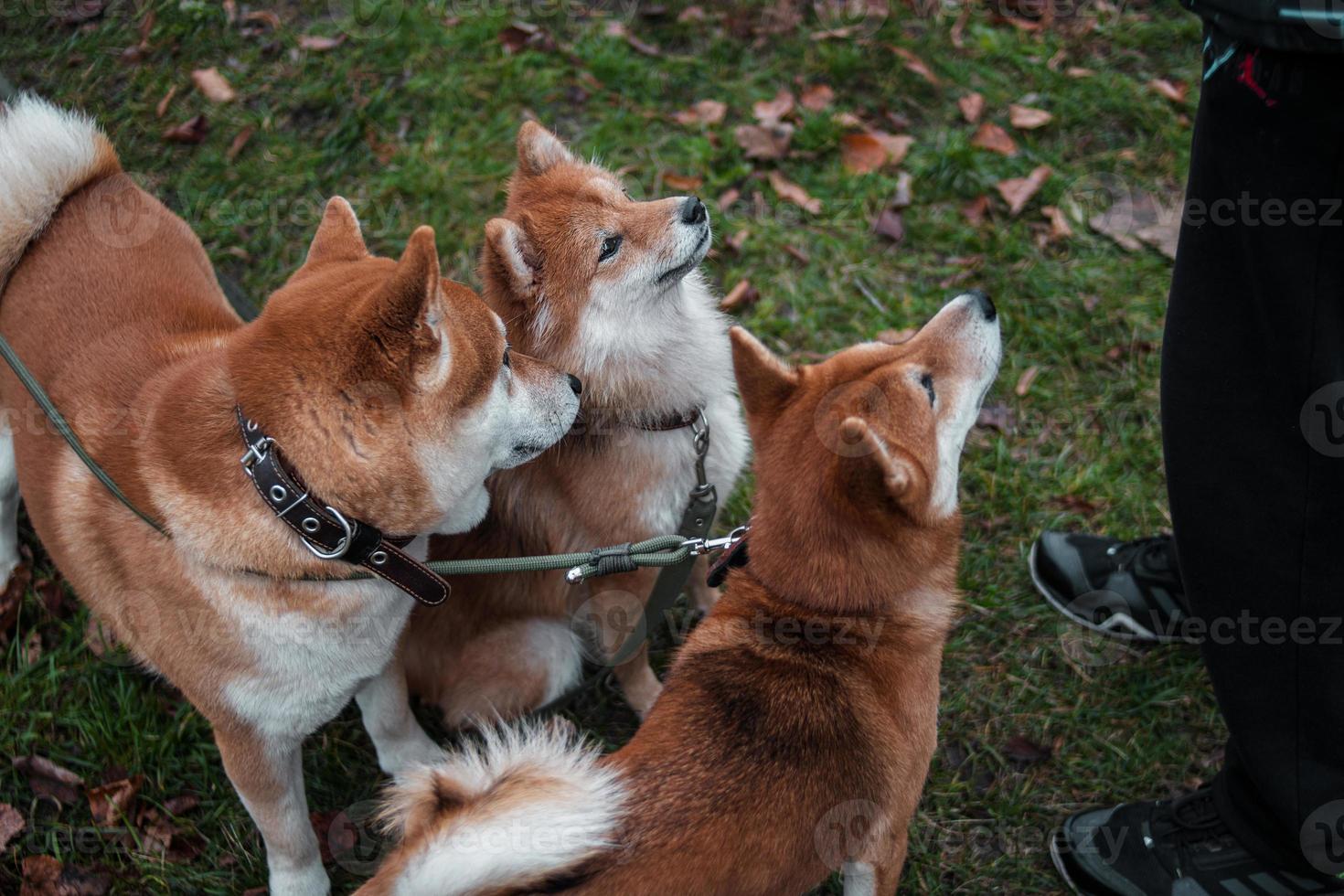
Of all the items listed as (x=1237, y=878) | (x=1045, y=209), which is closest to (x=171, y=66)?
(x=1045, y=209)

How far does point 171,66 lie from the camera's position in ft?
15.6

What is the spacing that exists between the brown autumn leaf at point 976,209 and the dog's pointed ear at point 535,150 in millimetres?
2201

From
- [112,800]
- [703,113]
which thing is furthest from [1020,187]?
[112,800]

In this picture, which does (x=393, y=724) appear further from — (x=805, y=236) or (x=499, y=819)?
(x=805, y=236)

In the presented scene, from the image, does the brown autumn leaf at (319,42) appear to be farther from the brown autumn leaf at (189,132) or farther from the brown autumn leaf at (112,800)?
the brown autumn leaf at (112,800)

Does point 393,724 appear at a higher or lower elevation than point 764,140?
lower

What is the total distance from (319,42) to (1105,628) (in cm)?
455

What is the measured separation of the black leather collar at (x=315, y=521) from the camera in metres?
1.96

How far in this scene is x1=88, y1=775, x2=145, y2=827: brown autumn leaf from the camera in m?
2.77

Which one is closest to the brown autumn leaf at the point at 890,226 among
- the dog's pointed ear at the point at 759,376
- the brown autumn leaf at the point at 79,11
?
the dog's pointed ear at the point at 759,376

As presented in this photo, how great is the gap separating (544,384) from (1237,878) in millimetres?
2169

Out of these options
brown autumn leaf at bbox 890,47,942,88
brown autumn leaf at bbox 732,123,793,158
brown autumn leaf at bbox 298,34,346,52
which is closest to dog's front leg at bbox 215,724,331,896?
brown autumn leaf at bbox 732,123,793,158

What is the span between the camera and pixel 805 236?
4234mm

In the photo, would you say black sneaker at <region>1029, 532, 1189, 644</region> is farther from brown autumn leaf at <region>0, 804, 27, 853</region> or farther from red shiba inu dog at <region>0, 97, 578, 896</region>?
brown autumn leaf at <region>0, 804, 27, 853</region>
